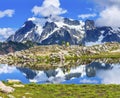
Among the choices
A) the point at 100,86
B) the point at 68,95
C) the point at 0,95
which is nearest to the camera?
the point at 0,95

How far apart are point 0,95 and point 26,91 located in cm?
1032

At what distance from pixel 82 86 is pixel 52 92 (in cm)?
1293

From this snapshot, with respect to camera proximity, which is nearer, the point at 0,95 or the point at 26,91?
the point at 0,95

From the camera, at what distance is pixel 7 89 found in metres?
73.6

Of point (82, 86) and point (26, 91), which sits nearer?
point (26, 91)

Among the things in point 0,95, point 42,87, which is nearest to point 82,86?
point 42,87

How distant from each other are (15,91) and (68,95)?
11.6 m

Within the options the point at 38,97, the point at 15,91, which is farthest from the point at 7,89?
the point at 38,97

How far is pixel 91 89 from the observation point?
8225 cm

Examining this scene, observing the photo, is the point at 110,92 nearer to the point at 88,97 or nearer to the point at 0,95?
the point at 88,97

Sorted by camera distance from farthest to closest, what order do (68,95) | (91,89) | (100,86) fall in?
(100,86) → (91,89) → (68,95)

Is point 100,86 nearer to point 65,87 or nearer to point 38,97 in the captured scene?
point 65,87

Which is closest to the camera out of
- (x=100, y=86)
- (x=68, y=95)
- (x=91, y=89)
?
(x=68, y=95)

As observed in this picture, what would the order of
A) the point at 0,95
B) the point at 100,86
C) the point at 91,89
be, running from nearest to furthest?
the point at 0,95 < the point at 91,89 < the point at 100,86
